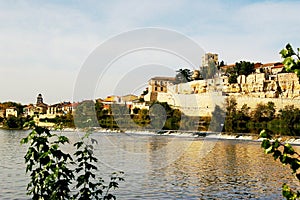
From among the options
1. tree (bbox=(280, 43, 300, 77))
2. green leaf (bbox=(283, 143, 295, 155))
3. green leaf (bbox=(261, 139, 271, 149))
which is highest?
tree (bbox=(280, 43, 300, 77))

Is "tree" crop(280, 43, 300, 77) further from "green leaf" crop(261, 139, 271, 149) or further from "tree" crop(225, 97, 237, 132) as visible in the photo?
"tree" crop(225, 97, 237, 132)

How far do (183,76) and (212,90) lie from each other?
4822 mm

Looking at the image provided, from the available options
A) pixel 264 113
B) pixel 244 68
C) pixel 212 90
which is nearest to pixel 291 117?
pixel 264 113

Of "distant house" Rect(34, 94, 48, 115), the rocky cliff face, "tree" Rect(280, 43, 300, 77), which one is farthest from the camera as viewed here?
the rocky cliff face

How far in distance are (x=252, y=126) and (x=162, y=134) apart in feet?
Result: 28.0

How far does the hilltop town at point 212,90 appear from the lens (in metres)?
46.6

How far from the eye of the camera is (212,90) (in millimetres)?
52812

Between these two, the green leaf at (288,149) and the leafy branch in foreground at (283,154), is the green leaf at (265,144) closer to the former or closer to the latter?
the leafy branch in foreground at (283,154)

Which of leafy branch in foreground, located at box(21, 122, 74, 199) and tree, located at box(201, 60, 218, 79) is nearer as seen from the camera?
leafy branch in foreground, located at box(21, 122, 74, 199)

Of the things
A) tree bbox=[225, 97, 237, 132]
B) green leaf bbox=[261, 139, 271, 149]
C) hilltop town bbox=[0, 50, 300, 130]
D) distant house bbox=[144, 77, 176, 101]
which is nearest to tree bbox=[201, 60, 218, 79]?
hilltop town bbox=[0, 50, 300, 130]

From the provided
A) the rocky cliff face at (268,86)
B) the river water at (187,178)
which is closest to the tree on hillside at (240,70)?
the rocky cliff face at (268,86)

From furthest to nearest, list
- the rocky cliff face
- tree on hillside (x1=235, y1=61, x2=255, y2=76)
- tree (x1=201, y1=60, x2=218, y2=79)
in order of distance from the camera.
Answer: tree (x1=201, y1=60, x2=218, y2=79) < tree on hillside (x1=235, y1=61, x2=255, y2=76) < the rocky cliff face

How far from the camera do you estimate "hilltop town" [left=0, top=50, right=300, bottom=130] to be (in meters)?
46.6

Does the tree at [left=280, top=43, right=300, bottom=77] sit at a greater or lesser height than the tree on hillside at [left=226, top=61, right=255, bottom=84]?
lesser
